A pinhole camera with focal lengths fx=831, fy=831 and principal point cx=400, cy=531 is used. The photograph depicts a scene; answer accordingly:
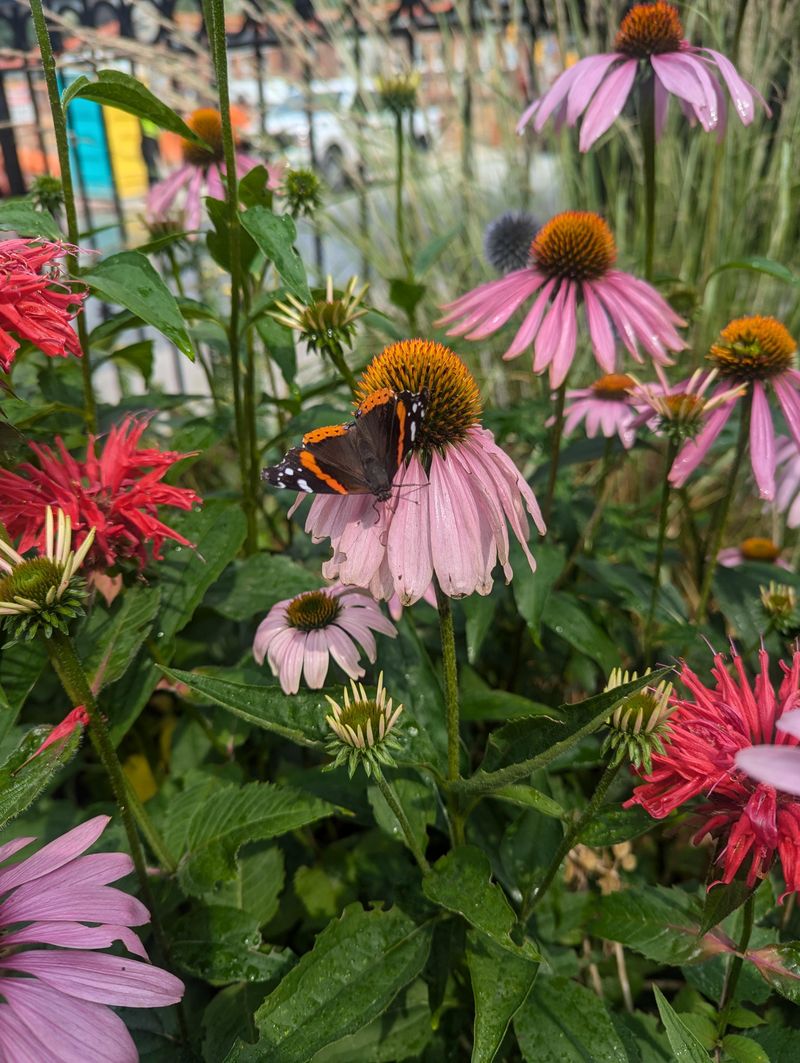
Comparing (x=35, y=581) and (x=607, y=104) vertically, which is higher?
(x=607, y=104)

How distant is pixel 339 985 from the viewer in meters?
0.70

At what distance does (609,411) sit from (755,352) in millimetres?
243

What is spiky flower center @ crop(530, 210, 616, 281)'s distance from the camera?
3.63 feet

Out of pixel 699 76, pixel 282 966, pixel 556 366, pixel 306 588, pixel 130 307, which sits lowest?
pixel 282 966

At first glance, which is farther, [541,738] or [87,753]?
[87,753]

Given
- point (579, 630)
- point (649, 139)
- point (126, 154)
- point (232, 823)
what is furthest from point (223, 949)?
point (126, 154)

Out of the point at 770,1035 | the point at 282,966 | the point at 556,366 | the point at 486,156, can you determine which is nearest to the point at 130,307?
the point at 556,366

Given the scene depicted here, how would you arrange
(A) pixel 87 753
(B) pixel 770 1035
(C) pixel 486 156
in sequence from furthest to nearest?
(C) pixel 486 156, (A) pixel 87 753, (B) pixel 770 1035

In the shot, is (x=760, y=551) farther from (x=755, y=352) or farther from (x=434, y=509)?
(x=434, y=509)

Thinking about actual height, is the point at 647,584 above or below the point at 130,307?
below

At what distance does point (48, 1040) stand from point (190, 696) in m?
0.49

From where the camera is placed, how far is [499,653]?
1.34m

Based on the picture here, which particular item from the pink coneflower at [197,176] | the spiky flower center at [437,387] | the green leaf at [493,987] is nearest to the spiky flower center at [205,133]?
the pink coneflower at [197,176]

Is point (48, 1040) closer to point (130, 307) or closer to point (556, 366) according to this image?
point (130, 307)
